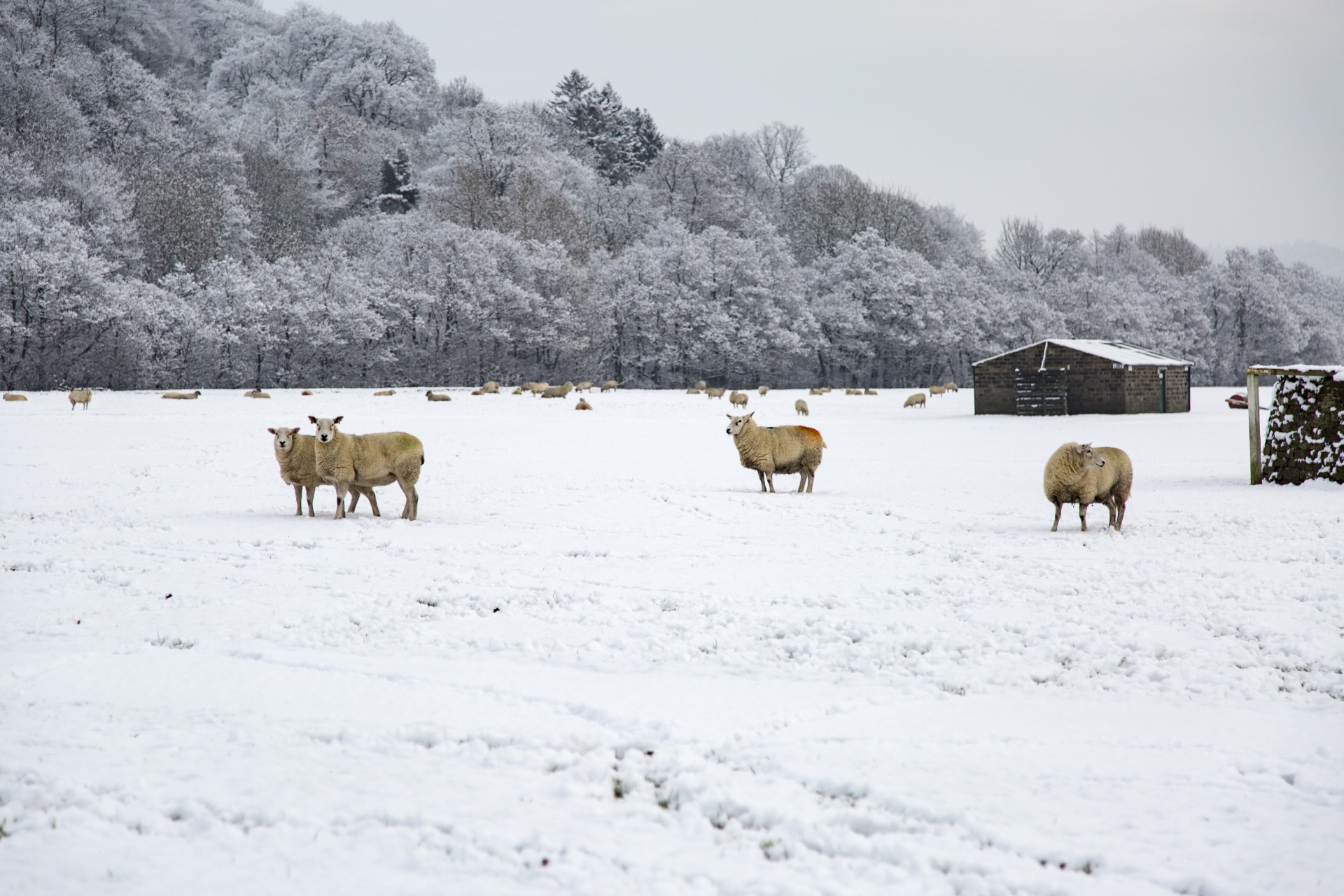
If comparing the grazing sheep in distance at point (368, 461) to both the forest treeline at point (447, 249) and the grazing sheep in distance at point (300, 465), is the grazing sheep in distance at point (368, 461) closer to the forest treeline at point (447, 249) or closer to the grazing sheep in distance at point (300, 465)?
the grazing sheep in distance at point (300, 465)

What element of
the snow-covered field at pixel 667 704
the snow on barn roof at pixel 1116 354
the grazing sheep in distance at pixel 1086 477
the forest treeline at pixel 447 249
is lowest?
the snow-covered field at pixel 667 704

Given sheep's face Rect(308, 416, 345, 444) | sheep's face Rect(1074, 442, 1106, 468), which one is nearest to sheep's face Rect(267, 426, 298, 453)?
sheep's face Rect(308, 416, 345, 444)

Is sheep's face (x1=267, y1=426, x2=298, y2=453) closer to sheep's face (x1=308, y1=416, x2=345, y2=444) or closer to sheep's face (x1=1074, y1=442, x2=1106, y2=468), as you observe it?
sheep's face (x1=308, y1=416, x2=345, y2=444)

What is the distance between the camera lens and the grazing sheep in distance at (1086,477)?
11.6m

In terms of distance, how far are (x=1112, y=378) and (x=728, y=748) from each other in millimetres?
38905

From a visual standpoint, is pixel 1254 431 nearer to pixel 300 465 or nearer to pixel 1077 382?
pixel 300 465

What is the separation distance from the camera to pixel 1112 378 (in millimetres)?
39719

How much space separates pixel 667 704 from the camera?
18.2ft

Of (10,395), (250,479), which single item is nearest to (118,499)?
(250,479)

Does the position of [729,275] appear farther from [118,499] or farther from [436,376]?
[118,499]

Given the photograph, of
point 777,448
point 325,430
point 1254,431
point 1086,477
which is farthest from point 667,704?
point 1254,431

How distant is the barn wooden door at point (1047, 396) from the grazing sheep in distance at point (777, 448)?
26826 millimetres

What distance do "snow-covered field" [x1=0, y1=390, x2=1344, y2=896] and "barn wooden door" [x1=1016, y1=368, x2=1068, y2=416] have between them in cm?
2786

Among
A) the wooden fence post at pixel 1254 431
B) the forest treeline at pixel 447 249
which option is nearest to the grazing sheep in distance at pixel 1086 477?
the wooden fence post at pixel 1254 431
